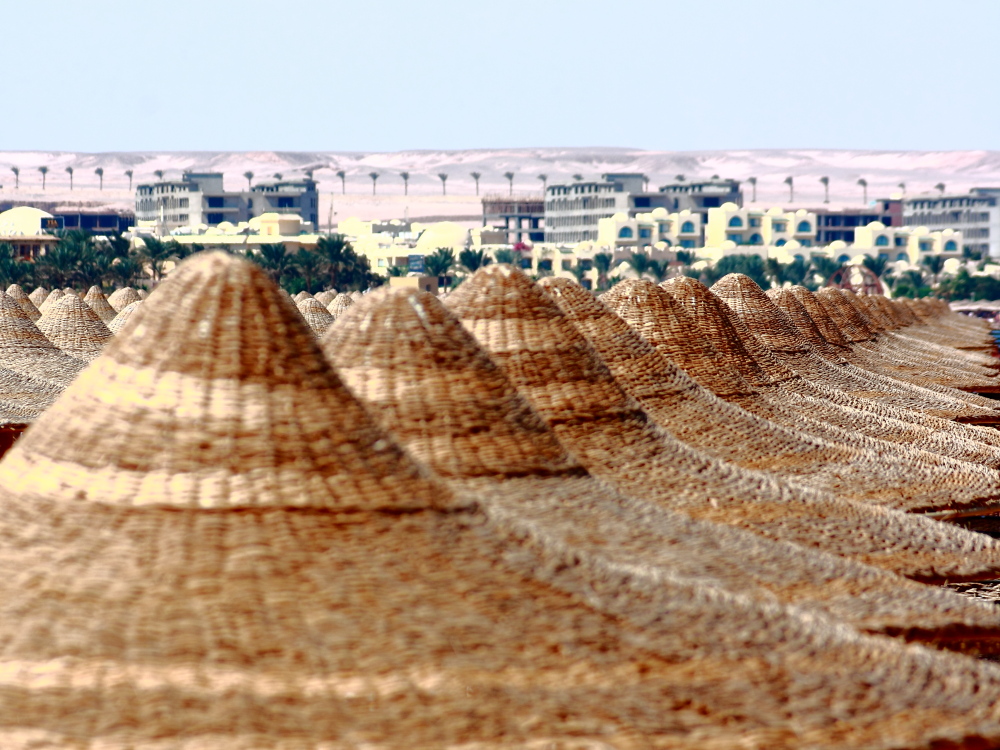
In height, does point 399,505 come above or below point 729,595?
above

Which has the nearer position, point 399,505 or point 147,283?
point 399,505

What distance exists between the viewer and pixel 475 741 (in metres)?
5.76

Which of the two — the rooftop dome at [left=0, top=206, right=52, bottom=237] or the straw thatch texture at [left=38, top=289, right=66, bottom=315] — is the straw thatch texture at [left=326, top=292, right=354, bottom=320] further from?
the rooftop dome at [left=0, top=206, right=52, bottom=237]

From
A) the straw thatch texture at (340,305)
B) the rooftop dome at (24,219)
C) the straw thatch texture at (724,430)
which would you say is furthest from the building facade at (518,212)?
the straw thatch texture at (724,430)

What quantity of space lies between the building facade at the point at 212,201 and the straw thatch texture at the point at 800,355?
139m

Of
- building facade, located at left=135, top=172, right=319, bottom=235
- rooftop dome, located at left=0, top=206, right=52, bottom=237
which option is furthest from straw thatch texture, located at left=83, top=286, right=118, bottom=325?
building facade, located at left=135, top=172, right=319, bottom=235

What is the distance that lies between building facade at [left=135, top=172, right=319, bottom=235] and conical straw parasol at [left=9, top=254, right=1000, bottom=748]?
152209mm

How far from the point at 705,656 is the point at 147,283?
78448 mm

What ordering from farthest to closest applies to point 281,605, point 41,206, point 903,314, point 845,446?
point 41,206 → point 903,314 → point 845,446 → point 281,605

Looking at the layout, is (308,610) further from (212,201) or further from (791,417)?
(212,201)

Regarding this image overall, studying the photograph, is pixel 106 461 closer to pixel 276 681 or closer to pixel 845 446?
pixel 276 681

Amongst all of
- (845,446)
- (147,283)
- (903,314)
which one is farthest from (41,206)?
(845,446)

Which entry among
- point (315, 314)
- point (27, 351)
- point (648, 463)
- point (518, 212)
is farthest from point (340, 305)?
point (518, 212)

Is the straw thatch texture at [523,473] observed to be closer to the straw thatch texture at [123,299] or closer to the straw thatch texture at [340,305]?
the straw thatch texture at [340,305]
